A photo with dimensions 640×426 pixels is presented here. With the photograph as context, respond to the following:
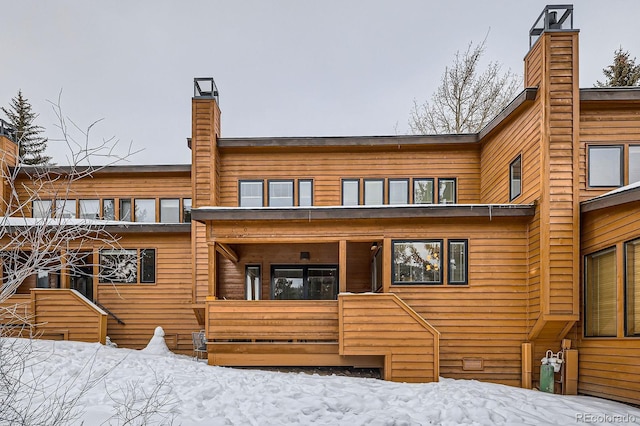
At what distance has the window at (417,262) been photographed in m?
9.79

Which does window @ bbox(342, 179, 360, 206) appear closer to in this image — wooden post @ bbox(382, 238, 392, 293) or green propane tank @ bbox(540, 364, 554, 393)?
wooden post @ bbox(382, 238, 392, 293)

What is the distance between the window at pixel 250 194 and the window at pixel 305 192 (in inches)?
44.5

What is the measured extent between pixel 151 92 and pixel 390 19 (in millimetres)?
17089

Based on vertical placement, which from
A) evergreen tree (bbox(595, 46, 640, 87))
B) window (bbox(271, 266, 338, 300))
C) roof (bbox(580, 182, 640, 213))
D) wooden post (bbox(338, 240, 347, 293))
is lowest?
window (bbox(271, 266, 338, 300))

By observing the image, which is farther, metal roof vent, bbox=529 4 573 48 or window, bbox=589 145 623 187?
window, bbox=589 145 623 187

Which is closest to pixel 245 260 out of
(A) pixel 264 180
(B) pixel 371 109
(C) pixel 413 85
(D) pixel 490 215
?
(A) pixel 264 180

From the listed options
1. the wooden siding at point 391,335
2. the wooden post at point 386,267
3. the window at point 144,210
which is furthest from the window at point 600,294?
the window at point 144,210

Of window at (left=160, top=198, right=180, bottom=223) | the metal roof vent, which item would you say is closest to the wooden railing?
window at (left=160, top=198, right=180, bottom=223)

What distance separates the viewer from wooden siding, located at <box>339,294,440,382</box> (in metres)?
8.86

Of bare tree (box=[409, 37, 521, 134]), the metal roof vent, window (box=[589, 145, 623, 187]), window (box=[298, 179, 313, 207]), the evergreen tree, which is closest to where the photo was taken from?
the metal roof vent

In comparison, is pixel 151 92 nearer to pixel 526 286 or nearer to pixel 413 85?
pixel 413 85

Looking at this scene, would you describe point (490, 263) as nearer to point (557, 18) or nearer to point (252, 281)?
point (557, 18)

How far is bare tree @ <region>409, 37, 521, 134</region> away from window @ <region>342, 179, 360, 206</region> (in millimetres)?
8153

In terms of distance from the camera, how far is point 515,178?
10.6 meters
